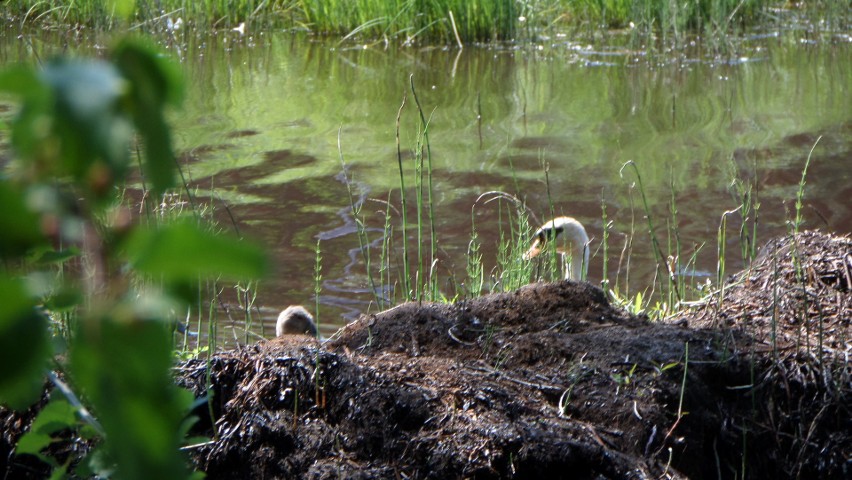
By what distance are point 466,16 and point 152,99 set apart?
482 inches

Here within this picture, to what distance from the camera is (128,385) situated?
0.50 metres

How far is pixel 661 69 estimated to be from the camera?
1118cm

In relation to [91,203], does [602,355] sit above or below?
below

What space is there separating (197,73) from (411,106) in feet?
9.21

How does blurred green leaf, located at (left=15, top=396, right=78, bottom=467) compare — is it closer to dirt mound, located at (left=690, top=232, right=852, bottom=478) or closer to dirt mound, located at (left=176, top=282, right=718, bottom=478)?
dirt mound, located at (left=176, top=282, right=718, bottom=478)

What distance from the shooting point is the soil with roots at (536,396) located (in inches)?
93.9

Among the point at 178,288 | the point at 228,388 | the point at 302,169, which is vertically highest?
the point at 178,288

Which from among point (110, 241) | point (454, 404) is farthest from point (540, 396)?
point (110, 241)

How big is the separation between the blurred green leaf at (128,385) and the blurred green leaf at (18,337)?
0.8 inches

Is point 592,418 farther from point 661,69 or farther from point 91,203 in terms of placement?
point 661,69

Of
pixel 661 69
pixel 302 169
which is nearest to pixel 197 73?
pixel 302 169

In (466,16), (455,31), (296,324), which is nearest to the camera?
(296,324)

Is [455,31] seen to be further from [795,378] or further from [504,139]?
[795,378]

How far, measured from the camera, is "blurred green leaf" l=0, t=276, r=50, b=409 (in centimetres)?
49
